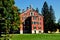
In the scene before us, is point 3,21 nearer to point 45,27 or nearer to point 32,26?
point 32,26

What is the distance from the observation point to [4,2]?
43344 millimetres

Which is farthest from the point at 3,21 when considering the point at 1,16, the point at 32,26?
the point at 32,26

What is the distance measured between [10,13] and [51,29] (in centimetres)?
5132

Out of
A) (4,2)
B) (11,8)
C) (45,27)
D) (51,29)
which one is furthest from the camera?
(45,27)

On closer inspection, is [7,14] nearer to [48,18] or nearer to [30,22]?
[30,22]

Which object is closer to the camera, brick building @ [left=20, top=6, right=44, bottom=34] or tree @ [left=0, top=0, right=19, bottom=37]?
tree @ [left=0, top=0, right=19, bottom=37]

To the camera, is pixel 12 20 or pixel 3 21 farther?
pixel 12 20

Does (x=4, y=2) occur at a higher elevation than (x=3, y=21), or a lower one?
higher

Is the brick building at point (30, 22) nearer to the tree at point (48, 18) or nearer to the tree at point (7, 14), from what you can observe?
the tree at point (48, 18)

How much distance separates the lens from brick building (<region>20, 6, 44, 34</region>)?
97162 millimetres

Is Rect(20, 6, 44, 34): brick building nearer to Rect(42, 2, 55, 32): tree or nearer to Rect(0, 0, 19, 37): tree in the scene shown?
Rect(42, 2, 55, 32): tree

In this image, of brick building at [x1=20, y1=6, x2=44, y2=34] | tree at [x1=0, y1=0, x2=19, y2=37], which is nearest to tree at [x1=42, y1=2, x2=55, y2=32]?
brick building at [x1=20, y1=6, x2=44, y2=34]

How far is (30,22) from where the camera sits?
98750 mm

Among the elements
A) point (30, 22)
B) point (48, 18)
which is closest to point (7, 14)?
point (30, 22)
